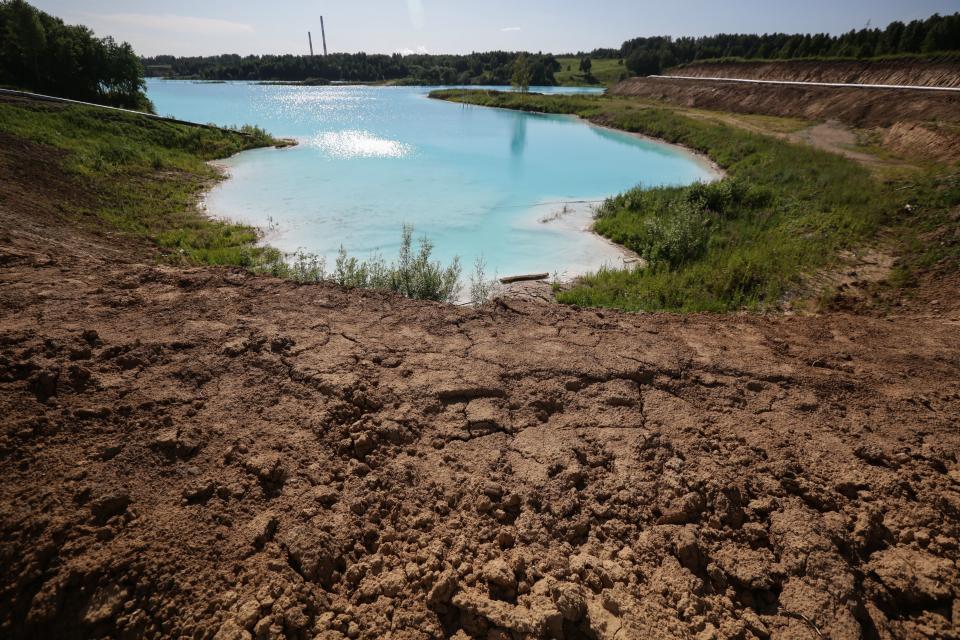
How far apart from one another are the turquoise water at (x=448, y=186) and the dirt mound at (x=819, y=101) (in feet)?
29.3

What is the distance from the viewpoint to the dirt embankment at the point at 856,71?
24.1 metres

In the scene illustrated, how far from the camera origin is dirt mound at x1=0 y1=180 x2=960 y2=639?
2229 mm

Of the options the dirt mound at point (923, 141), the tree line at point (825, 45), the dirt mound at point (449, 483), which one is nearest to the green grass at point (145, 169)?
the dirt mound at point (449, 483)

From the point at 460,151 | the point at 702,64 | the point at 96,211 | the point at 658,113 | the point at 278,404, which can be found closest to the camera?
the point at 278,404

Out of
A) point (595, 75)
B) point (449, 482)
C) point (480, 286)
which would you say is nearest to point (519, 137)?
point (480, 286)

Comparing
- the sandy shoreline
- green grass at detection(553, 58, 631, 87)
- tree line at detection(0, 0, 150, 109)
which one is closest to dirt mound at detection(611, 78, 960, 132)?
the sandy shoreline

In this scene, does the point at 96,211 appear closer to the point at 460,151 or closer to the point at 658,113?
the point at 460,151

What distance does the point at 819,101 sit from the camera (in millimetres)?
27062

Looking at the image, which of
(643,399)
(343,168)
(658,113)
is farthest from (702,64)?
(643,399)

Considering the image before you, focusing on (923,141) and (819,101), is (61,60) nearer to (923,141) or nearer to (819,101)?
(923,141)

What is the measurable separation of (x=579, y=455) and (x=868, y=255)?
922 cm

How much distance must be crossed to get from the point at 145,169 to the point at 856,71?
41654 mm

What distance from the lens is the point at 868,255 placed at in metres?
8.79

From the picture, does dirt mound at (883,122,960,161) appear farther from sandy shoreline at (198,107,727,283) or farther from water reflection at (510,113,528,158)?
water reflection at (510,113,528,158)
